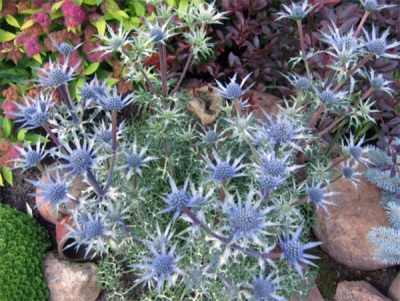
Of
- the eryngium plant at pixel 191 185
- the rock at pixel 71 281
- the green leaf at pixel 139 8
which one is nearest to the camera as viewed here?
the eryngium plant at pixel 191 185

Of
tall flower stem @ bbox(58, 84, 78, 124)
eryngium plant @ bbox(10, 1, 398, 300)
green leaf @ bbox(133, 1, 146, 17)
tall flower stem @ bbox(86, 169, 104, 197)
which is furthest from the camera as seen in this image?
green leaf @ bbox(133, 1, 146, 17)

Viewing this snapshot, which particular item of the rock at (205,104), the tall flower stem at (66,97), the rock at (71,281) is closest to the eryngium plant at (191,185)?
the tall flower stem at (66,97)

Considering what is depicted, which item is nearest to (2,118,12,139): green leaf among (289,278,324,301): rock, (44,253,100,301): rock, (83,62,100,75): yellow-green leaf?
(83,62,100,75): yellow-green leaf

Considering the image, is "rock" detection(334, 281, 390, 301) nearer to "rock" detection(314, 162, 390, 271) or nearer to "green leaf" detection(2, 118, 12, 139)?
"rock" detection(314, 162, 390, 271)

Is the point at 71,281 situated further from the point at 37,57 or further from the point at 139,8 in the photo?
the point at 139,8

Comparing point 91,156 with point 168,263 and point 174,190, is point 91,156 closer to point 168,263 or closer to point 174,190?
point 174,190

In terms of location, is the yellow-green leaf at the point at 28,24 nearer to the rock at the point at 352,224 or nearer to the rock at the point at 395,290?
the rock at the point at 352,224

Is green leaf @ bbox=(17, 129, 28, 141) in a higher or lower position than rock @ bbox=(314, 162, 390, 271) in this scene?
higher

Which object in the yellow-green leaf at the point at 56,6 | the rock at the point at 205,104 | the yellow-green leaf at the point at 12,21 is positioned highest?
the yellow-green leaf at the point at 56,6
